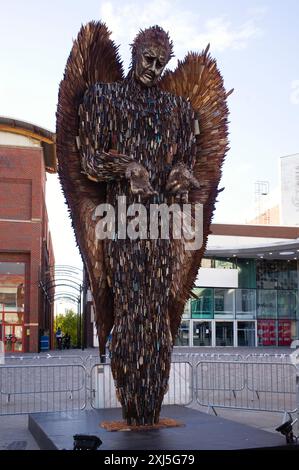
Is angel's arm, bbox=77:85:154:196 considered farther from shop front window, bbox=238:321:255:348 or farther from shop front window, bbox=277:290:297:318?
shop front window, bbox=277:290:297:318

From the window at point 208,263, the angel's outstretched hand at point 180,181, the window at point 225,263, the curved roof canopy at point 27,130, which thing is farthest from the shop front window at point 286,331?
the angel's outstretched hand at point 180,181

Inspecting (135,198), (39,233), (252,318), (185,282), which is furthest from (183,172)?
(252,318)

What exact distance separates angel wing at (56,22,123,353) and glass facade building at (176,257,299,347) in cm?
3118

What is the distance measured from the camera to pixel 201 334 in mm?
38219

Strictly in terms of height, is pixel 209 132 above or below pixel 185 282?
above

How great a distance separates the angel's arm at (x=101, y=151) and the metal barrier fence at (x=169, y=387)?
3501 mm

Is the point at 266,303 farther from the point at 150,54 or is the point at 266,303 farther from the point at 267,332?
the point at 150,54

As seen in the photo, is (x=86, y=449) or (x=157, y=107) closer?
(x=86, y=449)

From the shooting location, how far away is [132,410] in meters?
6.44

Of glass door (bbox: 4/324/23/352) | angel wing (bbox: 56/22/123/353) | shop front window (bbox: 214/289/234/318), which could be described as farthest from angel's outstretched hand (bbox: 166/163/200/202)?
shop front window (bbox: 214/289/234/318)

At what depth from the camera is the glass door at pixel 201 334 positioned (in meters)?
38.1

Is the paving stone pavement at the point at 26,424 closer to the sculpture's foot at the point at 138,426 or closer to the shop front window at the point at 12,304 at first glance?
the sculpture's foot at the point at 138,426
